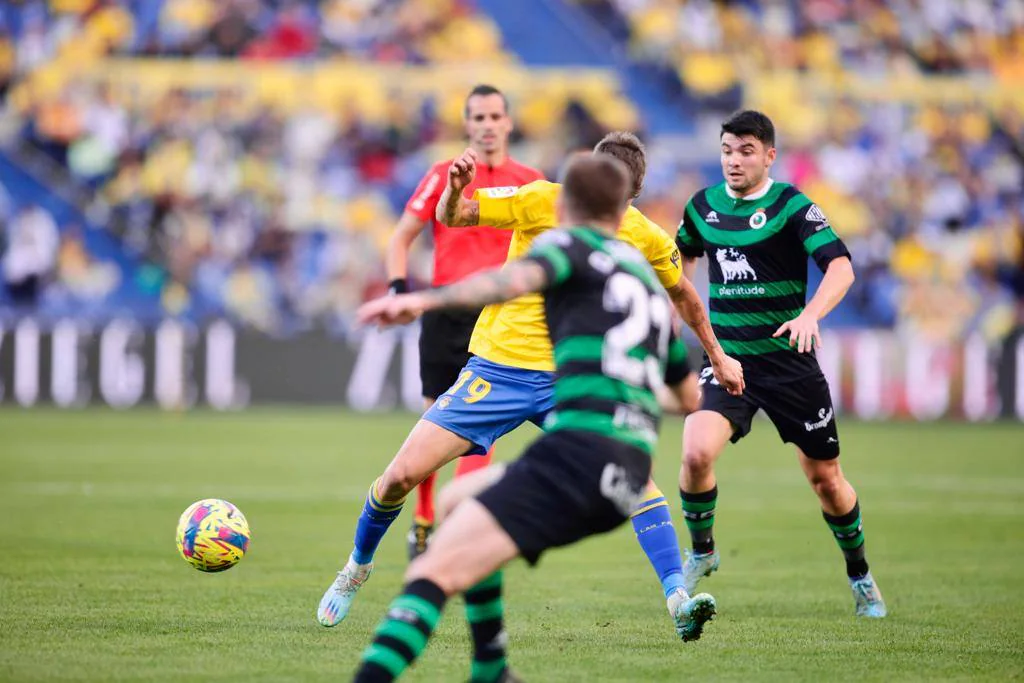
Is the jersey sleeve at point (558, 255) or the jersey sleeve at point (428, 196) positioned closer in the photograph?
the jersey sleeve at point (558, 255)

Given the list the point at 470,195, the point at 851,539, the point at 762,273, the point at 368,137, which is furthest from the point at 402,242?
the point at 368,137

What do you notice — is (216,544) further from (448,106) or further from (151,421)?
(448,106)

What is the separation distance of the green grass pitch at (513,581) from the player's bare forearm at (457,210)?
6.34 ft

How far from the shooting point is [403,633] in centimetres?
487

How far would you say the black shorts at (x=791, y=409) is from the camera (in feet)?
26.5

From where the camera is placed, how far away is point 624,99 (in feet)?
90.0

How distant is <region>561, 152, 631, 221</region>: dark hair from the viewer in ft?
17.3

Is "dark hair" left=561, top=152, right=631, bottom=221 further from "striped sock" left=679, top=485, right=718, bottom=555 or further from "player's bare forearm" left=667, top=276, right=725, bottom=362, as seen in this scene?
"striped sock" left=679, top=485, right=718, bottom=555

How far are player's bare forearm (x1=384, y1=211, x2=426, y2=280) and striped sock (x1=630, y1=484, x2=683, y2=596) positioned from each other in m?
2.93

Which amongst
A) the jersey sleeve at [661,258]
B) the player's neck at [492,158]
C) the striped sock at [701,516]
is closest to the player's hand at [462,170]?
the jersey sleeve at [661,258]

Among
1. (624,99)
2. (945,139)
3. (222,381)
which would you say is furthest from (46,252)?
(945,139)

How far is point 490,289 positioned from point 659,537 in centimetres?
276

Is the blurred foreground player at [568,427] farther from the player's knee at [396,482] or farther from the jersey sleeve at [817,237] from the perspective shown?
the jersey sleeve at [817,237]

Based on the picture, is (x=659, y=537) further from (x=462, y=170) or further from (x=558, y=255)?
(x=558, y=255)
